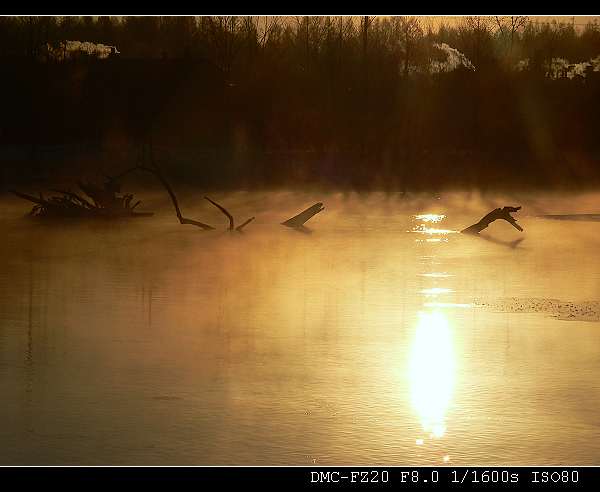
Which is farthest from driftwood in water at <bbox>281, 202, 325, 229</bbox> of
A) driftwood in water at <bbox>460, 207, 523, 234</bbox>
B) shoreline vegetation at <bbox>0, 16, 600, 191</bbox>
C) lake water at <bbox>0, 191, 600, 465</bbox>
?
shoreline vegetation at <bbox>0, 16, 600, 191</bbox>

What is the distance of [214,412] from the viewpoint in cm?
652

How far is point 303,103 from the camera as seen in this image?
51.8 m

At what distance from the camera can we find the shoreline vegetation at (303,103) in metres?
36.2

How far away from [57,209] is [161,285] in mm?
7167

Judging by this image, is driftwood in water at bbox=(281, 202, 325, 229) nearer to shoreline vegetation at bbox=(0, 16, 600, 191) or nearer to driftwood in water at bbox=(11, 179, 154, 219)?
driftwood in water at bbox=(11, 179, 154, 219)

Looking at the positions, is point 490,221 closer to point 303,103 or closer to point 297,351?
point 297,351

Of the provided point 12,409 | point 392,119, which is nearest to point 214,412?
point 12,409

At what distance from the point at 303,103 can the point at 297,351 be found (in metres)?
44.1

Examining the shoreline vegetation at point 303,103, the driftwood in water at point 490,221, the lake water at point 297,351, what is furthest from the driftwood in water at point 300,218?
the shoreline vegetation at point 303,103

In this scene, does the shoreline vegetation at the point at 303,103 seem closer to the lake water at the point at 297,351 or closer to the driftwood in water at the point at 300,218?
the driftwood in water at the point at 300,218

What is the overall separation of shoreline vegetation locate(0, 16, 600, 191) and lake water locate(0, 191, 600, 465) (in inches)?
591

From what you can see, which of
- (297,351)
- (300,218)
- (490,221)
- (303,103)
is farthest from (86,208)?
(303,103)

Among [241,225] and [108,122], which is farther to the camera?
[108,122]
